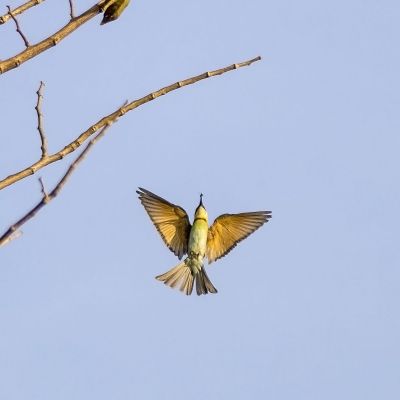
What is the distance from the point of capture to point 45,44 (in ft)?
12.3

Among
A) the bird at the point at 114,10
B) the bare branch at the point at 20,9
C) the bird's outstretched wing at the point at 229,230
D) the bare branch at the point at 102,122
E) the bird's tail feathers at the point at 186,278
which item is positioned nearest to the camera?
the bare branch at the point at 102,122

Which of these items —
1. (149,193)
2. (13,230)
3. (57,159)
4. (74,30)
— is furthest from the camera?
(149,193)

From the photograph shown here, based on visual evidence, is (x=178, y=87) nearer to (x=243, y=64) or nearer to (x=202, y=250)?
(x=243, y=64)

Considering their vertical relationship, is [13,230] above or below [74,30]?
below

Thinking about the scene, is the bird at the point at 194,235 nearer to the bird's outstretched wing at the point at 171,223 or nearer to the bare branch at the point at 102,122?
the bird's outstretched wing at the point at 171,223

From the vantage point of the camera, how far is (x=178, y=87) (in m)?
3.98

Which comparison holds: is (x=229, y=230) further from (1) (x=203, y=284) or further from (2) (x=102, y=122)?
(2) (x=102, y=122)

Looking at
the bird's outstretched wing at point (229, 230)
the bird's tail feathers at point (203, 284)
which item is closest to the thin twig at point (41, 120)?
the bird's outstretched wing at point (229, 230)

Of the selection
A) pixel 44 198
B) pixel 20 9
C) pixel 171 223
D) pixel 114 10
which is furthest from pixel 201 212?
pixel 44 198

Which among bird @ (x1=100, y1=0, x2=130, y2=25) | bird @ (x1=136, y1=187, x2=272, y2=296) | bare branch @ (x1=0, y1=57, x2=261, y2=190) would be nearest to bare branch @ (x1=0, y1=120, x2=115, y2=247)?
bare branch @ (x1=0, y1=57, x2=261, y2=190)

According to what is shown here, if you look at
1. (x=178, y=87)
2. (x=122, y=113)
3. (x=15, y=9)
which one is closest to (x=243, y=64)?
(x=178, y=87)

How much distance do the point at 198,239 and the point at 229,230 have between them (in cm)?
36

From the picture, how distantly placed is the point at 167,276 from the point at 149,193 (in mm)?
1109

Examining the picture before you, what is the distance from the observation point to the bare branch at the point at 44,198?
2816 millimetres
